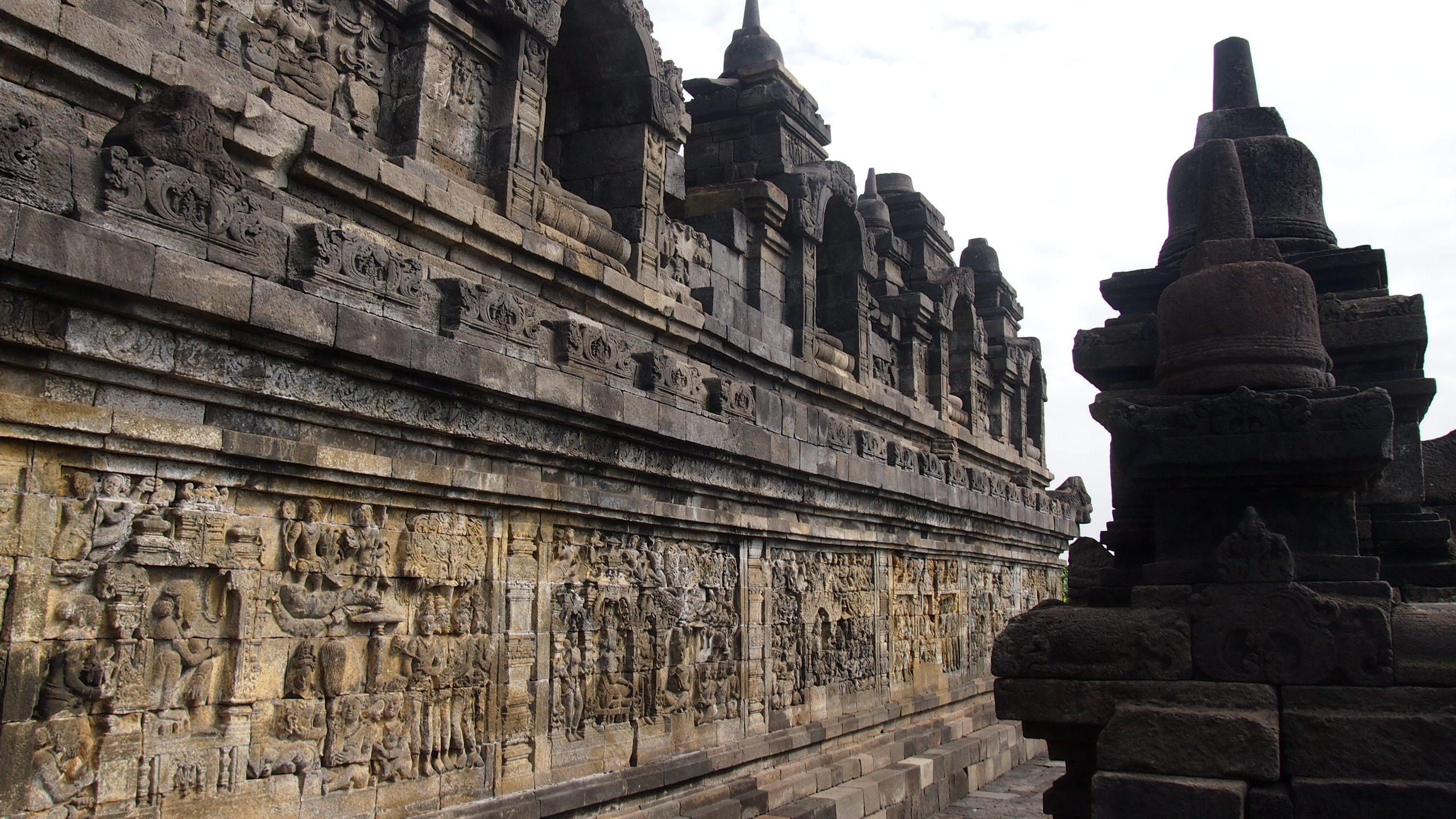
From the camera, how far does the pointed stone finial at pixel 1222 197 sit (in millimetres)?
4879

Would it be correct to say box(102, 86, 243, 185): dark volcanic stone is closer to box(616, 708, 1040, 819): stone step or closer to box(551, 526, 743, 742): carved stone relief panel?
box(551, 526, 743, 742): carved stone relief panel

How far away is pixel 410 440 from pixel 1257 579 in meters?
4.07

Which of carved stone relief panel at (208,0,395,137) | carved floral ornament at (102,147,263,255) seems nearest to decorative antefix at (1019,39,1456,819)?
carved floral ornament at (102,147,263,255)

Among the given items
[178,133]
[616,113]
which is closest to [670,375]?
[616,113]

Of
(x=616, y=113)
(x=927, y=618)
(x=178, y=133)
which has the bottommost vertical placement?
(x=927, y=618)

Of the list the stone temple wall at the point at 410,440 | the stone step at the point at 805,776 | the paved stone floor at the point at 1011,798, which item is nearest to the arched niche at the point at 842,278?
the stone temple wall at the point at 410,440

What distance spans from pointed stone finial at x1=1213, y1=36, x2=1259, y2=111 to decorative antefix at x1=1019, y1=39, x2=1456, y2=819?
823 millimetres

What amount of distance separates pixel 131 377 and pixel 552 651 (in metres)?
3.14

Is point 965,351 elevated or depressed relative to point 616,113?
depressed

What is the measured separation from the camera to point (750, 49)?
13.8 m

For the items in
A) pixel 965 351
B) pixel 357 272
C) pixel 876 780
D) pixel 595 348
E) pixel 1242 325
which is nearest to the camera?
pixel 1242 325

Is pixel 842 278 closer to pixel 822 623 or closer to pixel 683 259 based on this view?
pixel 683 259

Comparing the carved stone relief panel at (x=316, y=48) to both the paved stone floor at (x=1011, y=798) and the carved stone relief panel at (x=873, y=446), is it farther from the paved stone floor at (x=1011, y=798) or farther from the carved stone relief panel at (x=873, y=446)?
the paved stone floor at (x=1011, y=798)

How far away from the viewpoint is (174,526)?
474 cm
